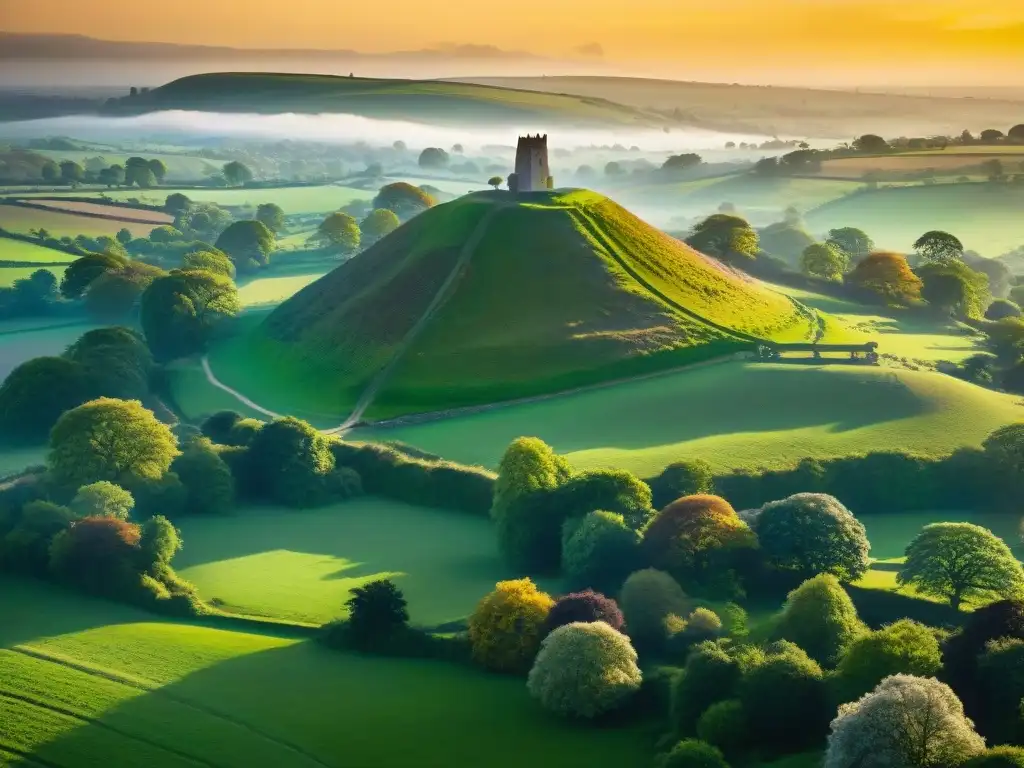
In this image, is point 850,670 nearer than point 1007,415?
Yes

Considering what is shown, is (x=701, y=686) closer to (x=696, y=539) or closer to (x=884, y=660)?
(x=884, y=660)

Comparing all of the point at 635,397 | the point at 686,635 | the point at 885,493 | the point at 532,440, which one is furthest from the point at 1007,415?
the point at 686,635

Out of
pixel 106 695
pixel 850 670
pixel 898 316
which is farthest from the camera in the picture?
pixel 898 316

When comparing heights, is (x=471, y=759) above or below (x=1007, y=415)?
below

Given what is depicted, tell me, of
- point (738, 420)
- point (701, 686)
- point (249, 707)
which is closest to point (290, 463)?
point (249, 707)

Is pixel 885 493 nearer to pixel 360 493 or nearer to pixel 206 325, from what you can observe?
pixel 360 493

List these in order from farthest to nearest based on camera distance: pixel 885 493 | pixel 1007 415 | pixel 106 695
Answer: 1. pixel 1007 415
2. pixel 885 493
3. pixel 106 695

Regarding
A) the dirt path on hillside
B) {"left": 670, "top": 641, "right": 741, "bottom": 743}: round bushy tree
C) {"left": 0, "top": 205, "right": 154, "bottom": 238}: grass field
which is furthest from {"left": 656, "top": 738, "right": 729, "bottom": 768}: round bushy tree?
{"left": 0, "top": 205, "right": 154, "bottom": 238}: grass field
